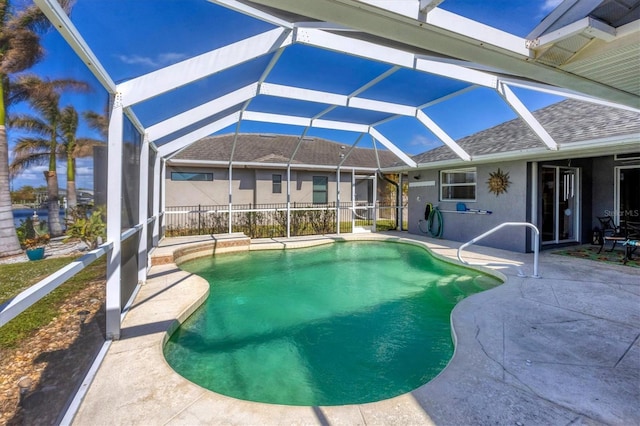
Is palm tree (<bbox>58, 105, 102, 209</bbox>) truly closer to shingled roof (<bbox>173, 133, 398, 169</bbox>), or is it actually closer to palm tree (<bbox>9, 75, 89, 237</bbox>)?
palm tree (<bbox>9, 75, 89, 237</bbox>)

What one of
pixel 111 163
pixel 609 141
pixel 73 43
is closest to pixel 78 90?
pixel 73 43

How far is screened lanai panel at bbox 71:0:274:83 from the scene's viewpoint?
256 centimetres

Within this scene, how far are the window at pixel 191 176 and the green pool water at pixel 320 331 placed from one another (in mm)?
6767

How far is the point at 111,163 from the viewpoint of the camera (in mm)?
3414

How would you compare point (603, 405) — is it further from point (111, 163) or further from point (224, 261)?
point (224, 261)

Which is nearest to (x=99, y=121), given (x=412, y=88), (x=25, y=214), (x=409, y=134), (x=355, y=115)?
(x=25, y=214)

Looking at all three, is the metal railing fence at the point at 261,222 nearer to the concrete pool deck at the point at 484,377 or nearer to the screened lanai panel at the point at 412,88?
the screened lanai panel at the point at 412,88

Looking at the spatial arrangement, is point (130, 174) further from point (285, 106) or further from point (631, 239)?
point (631, 239)

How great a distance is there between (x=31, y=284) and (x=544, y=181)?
11184mm

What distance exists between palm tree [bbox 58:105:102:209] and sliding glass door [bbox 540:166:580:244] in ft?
34.8

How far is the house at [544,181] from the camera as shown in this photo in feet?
26.4

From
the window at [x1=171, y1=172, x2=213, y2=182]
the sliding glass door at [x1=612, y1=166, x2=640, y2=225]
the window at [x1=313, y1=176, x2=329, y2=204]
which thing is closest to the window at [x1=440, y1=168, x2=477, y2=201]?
the sliding glass door at [x1=612, y1=166, x2=640, y2=225]

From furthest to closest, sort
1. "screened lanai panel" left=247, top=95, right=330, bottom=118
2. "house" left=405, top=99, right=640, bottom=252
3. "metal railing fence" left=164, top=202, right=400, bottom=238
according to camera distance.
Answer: "metal railing fence" left=164, top=202, right=400, bottom=238, "house" left=405, top=99, right=640, bottom=252, "screened lanai panel" left=247, top=95, right=330, bottom=118

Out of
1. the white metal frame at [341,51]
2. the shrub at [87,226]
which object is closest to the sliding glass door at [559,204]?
the white metal frame at [341,51]
